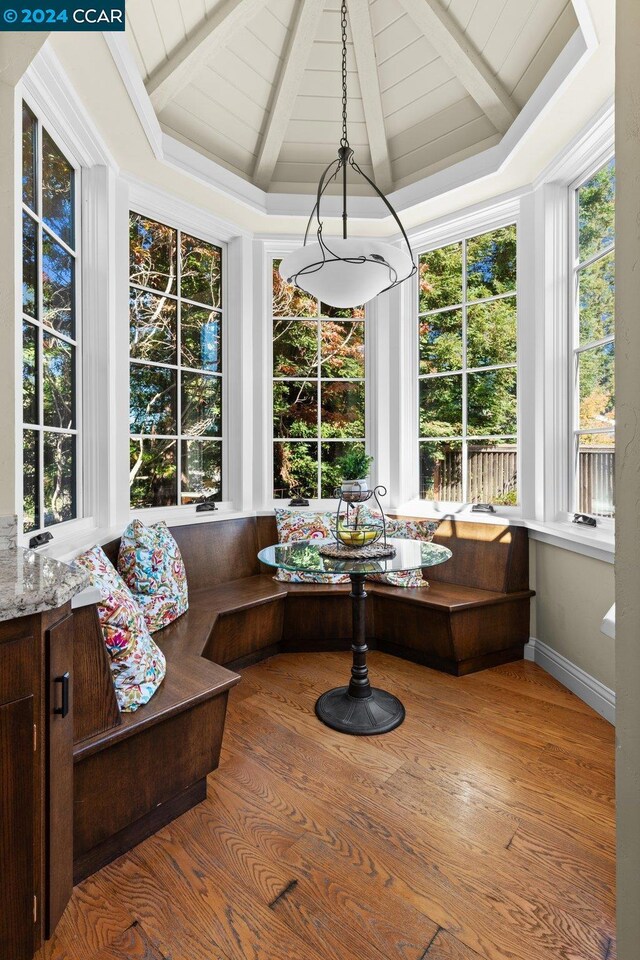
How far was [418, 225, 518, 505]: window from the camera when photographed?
294 centimetres

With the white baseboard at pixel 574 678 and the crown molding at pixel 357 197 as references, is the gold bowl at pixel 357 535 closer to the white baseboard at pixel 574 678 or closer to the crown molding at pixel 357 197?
the white baseboard at pixel 574 678

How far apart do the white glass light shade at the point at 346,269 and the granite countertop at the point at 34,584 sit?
1.32 metres

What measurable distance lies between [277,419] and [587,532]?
6.70ft

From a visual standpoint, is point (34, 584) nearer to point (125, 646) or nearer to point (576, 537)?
point (125, 646)

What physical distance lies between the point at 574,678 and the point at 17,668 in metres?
2.45

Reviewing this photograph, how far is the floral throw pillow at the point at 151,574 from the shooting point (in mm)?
2143

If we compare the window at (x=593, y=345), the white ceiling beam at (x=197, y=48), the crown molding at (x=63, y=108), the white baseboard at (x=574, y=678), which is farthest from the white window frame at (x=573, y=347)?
the crown molding at (x=63, y=108)

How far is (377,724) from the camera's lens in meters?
2.09

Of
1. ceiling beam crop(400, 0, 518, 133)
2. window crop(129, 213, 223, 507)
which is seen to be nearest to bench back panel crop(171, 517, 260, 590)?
window crop(129, 213, 223, 507)

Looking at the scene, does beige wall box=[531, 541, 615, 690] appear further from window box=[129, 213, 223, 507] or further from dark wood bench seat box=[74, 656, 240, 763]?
window box=[129, 213, 223, 507]

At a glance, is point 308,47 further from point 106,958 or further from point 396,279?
point 106,958

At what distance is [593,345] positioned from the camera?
7.98 feet

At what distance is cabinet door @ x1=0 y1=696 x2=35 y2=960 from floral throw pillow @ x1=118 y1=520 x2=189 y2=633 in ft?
3.63

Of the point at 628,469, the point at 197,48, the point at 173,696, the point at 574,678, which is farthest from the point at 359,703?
the point at 197,48
